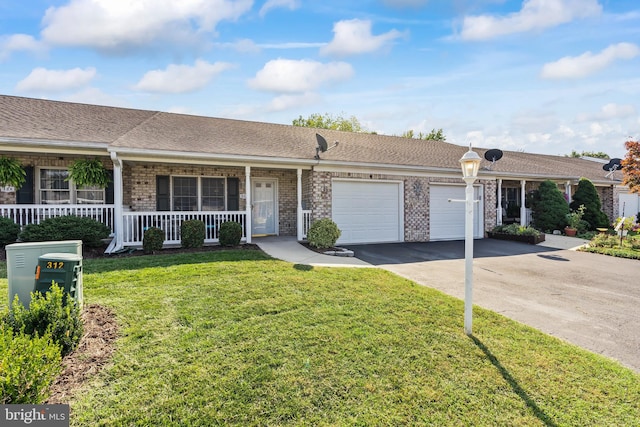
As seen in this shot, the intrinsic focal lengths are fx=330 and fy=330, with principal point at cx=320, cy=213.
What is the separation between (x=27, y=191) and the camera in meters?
9.59

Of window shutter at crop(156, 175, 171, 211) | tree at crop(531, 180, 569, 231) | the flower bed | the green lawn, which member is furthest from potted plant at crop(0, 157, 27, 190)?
tree at crop(531, 180, 569, 231)

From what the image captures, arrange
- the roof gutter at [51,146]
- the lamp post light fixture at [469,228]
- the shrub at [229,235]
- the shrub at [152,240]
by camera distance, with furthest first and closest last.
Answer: the shrub at [229,235] < the shrub at [152,240] < the roof gutter at [51,146] < the lamp post light fixture at [469,228]

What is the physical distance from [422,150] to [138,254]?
11.8 meters

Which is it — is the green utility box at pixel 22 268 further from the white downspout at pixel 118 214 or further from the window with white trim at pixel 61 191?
the window with white trim at pixel 61 191

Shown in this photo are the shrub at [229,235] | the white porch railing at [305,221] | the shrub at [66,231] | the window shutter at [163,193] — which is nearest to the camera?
the shrub at [66,231]

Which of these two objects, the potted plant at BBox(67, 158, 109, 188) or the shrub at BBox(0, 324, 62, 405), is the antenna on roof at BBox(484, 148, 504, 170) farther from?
the shrub at BBox(0, 324, 62, 405)

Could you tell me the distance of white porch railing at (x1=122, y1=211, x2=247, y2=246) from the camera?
921 centimetres

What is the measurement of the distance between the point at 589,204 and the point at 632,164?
3.09 m

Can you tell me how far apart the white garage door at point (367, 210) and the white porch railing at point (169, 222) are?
3.27 m

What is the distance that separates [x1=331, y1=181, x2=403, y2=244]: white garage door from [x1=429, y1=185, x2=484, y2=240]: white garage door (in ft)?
5.34

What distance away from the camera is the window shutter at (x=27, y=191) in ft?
31.2

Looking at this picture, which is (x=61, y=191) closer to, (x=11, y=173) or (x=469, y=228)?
(x=11, y=173)

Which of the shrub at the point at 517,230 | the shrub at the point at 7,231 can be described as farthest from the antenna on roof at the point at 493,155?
the shrub at the point at 7,231

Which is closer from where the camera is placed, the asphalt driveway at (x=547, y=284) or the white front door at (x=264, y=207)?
the asphalt driveway at (x=547, y=284)
